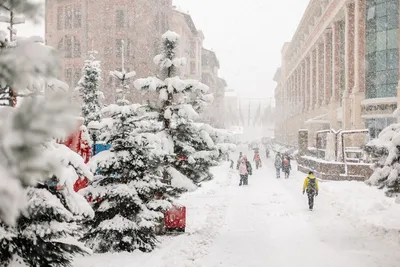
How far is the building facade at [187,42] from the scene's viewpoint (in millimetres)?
67925

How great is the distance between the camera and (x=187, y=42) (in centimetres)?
7456

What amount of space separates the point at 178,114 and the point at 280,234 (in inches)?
192

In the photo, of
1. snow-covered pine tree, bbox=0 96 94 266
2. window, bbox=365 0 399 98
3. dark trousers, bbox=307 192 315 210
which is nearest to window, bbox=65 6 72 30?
window, bbox=365 0 399 98

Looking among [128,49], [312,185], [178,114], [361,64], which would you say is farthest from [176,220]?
[128,49]

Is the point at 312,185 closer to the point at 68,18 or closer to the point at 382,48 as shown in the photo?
the point at 382,48

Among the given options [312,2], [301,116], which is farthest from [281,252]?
[301,116]

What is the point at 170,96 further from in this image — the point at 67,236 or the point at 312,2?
the point at 312,2

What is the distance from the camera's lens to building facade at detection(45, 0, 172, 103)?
5659cm

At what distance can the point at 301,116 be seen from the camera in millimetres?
77625

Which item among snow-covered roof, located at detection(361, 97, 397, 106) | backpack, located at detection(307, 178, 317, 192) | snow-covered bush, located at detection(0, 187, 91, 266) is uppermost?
snow-covered roof, located at detection(361, 97, 397, 106)

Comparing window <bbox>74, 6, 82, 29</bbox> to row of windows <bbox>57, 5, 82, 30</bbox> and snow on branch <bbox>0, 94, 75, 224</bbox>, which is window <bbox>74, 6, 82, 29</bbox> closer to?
row of windows <bbox>57, 5, 82, 30</bbox>

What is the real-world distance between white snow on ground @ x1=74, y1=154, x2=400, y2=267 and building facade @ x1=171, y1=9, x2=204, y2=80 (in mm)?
45274

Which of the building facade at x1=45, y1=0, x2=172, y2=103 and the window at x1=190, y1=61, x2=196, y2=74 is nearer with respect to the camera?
the building facade at x1=45, y1=0, x2=172, y2=103

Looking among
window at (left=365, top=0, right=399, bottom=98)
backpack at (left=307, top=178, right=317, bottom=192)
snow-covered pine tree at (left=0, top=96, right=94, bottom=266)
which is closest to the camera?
snow-covered pine tree at (left=0, top=96, right=94, bottom=266)
